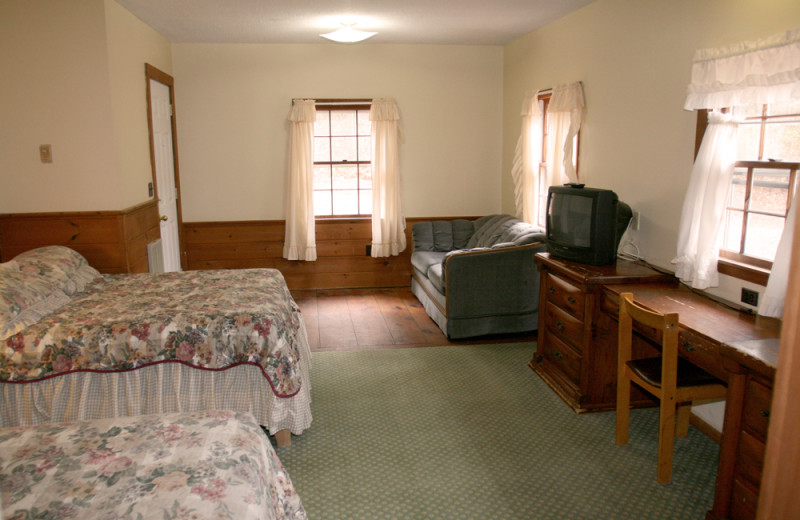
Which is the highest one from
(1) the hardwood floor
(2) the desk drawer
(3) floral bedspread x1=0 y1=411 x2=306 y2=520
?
(2) the desk drawer

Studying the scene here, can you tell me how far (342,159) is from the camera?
6.35 meters

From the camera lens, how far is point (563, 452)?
3.00 metres

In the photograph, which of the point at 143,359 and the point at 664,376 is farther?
the point at 143,359

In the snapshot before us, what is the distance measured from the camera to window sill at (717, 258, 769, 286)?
276 cm

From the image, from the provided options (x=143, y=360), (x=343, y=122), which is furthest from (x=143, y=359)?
(x=343, y=122)

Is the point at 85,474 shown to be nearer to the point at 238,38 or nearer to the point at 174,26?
the point at 174,26

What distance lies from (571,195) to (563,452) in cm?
161

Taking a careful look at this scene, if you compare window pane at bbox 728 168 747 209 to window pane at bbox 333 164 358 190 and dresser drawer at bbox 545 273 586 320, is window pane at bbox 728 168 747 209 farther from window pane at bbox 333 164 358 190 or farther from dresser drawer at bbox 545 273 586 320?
window pane at bbox 333 164 358 190

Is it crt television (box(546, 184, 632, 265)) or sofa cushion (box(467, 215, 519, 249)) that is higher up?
crt television (box(546, 184, 632, 265))

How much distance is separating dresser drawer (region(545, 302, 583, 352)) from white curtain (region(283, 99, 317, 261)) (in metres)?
3.08

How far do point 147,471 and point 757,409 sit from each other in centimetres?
207

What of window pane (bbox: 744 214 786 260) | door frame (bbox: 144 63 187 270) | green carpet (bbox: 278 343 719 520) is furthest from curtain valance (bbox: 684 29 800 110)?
door frame (bbox: 144 63 187 270)

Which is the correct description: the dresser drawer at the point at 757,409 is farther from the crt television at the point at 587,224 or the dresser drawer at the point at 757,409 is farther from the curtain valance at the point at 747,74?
the crt television at the point at 587,224

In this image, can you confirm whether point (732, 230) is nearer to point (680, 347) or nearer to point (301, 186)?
point (680, 347)
